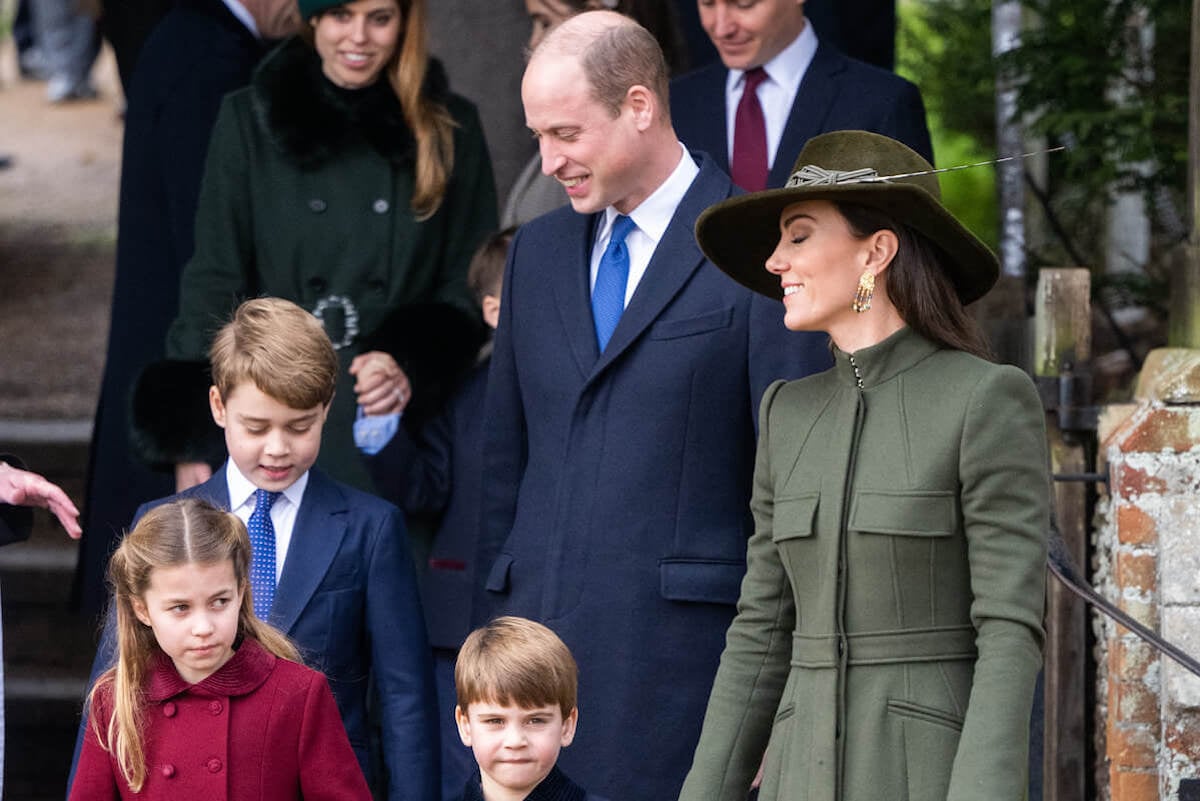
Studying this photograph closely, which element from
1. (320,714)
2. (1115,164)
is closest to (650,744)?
(320,714)

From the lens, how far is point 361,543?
153 inches

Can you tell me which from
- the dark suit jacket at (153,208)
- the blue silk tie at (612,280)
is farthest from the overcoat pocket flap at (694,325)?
the dark suit jacket at (153,208)

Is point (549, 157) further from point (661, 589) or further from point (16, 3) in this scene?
point (16, 3)

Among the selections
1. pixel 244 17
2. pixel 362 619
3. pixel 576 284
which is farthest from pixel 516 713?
pixel 244 17

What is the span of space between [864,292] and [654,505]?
2.29ft

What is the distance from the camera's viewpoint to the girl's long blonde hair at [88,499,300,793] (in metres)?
3.30

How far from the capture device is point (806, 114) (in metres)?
5.10

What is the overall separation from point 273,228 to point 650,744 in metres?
1.92

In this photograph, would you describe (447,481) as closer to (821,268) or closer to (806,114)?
(806,114)

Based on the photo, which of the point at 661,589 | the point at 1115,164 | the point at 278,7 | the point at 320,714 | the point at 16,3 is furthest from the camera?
the point at 16,3

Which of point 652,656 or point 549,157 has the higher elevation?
point 549,157

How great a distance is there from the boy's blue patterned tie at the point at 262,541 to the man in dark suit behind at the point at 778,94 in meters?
1.74

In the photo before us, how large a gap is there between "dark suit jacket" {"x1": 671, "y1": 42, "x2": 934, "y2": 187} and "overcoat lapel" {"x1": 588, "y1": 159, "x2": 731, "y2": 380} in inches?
47.5

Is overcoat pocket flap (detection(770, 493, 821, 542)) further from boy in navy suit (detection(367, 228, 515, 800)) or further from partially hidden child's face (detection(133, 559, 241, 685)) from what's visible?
boy in navy suit (detection(367, 228, 515, 800))
